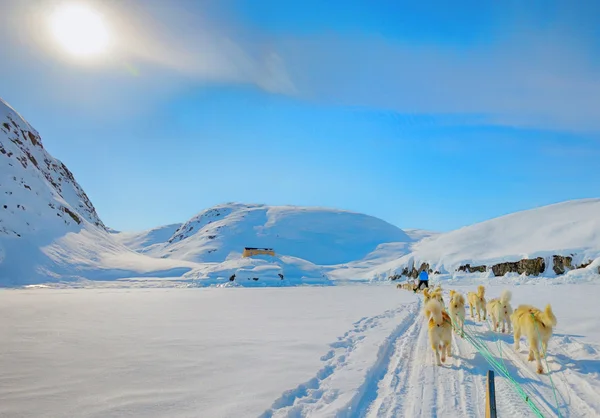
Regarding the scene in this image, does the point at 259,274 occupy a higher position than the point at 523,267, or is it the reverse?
the point at 523,267

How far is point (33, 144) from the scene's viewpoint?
85.4 meters

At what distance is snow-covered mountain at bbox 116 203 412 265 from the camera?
126 metres

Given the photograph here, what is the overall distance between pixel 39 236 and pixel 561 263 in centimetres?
6854

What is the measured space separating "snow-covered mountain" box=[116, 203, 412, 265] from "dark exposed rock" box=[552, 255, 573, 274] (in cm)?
8420

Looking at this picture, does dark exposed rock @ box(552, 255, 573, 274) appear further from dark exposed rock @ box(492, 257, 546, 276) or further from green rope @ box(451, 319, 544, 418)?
green rope @ box(451, 319, 544, 418)

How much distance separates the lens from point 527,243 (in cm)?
4509

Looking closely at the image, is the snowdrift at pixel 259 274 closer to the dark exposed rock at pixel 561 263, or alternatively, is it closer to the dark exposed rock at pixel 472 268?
the dark exposed rock at pixel 472 268

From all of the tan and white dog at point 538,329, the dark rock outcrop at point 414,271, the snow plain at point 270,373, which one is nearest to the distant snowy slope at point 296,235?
the dark rock outcrop at point 414,271

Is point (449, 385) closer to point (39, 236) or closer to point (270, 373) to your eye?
point (270, 373)

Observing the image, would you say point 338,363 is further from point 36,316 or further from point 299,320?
point 36,316

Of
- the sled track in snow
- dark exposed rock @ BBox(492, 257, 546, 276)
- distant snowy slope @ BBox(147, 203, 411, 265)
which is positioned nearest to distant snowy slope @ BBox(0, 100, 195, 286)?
dark exposed rock @ BBox(492, 257, 546, 276)

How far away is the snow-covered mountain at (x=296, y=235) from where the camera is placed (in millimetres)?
126500

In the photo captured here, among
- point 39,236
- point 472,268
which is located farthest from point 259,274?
point 39,236

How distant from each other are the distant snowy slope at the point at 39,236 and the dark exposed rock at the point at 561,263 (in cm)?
5414
